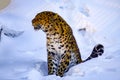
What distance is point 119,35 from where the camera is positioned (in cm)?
143

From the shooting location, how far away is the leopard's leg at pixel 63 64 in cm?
125

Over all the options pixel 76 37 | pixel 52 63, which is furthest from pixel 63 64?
pixel 76 37

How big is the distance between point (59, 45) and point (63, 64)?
10 cm

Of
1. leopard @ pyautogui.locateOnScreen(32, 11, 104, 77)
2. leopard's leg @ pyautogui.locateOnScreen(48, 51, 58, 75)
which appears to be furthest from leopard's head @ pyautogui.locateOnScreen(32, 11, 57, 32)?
leopard's leg @ pyautogui.locateOnScreen(48, 51, 58, 75)

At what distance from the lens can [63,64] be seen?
127 cm

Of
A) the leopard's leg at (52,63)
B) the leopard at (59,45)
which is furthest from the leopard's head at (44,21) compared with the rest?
the leopard's leg at (52,63)

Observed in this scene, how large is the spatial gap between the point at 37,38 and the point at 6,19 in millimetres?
226

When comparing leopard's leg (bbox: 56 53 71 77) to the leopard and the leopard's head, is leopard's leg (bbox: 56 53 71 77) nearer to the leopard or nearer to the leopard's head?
the leopard

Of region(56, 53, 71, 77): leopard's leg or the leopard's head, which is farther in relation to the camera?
the leopard's head

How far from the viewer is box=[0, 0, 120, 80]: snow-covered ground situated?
1.22 m

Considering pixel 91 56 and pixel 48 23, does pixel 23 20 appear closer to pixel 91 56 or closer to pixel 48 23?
pixel 48 23

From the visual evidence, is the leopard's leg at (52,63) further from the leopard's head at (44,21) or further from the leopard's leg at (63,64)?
the leopard's head at (44,21)

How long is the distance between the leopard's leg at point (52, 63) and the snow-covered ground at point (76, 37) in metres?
0.02

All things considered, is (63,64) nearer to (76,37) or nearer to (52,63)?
(52,63)
